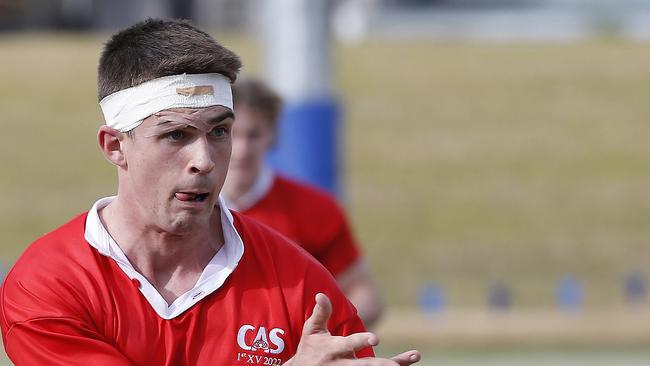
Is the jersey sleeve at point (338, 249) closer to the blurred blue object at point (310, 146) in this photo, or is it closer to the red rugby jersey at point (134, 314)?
the red rugby jersey at point (134, 314)

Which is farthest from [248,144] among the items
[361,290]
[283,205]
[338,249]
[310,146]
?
[310,146]

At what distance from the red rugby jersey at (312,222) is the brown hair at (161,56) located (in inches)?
94.0

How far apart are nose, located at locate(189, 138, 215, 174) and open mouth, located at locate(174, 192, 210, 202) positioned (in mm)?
63

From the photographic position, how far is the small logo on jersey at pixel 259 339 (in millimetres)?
3361

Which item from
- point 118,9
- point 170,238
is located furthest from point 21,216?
point 118,9

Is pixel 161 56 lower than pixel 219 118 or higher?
higher

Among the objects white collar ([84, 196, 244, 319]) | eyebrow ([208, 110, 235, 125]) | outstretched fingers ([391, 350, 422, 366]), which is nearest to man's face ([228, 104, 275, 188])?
white collar ([84, 196, 244, 319])

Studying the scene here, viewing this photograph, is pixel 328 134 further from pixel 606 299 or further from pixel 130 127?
pixel 130 127

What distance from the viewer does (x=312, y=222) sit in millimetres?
5793

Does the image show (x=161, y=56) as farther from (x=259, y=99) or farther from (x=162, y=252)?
(x=259, y=99)

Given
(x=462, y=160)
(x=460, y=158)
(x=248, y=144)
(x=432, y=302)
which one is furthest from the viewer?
(x=460, y=158)

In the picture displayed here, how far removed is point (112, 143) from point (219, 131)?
0.28 metres

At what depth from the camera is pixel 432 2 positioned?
38406mm

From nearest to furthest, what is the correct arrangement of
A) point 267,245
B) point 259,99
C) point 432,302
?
point 267,245 < point 259,99 < point 432,302
